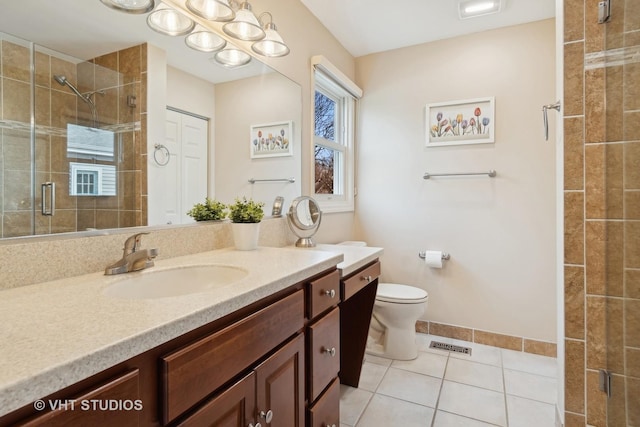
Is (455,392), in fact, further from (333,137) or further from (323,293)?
(333,137)

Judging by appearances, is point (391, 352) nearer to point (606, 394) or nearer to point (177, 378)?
point (606, 394)

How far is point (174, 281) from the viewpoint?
1082 millimetres

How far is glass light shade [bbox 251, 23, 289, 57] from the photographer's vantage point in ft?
5.32

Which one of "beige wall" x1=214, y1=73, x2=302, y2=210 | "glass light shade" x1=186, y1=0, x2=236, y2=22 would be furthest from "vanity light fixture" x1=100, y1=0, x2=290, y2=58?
"beige wall" x1=214, y1=73, x2=302, y2=210

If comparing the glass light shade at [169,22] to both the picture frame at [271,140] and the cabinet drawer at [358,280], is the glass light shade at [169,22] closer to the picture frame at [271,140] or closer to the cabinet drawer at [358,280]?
the picture frame at [271,140]

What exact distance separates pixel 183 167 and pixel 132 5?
57cm

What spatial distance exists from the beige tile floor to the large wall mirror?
1335 millimetres

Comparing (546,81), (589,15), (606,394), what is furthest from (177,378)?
(546,81)

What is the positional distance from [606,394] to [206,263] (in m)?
1.67

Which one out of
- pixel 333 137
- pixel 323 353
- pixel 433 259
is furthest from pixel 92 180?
pixel 433 259

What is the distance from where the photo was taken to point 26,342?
1.62ft

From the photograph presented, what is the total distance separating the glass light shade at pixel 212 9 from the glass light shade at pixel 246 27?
60 millimetres

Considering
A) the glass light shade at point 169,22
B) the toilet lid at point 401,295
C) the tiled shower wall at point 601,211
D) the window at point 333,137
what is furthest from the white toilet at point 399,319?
the glass light shade at point 169,22

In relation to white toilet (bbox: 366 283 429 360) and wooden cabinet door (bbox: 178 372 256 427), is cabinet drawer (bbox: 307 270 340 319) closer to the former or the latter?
wooden cabinet door (bbox: 178 372 256 427)
